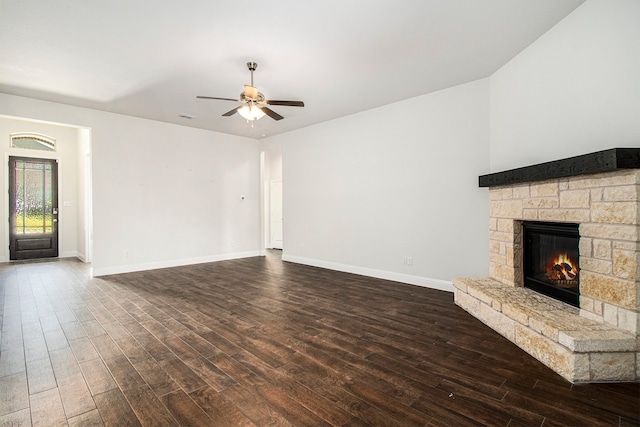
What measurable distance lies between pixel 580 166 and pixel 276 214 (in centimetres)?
790

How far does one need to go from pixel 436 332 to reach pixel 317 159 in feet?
14.1

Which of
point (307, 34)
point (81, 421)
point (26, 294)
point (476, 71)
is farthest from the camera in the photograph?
point (26, 294)

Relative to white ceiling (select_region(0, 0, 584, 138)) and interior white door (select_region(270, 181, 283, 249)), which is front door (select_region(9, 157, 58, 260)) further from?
interior white door (select_region(270, 181, 283, 249))

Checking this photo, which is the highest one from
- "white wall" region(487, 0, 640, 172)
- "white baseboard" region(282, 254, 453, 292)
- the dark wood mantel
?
"white wall" region(487, 0, 640, 172)

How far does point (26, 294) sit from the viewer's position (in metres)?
4.38

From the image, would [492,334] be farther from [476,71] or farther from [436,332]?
[476,71]

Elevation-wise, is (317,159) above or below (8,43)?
below

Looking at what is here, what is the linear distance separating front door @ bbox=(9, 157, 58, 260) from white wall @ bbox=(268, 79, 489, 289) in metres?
6.12

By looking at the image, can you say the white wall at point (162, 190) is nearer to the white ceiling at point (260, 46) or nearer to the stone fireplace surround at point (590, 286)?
the white ceiling at point (260, 46)

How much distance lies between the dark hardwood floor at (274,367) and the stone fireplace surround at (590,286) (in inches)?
6.1

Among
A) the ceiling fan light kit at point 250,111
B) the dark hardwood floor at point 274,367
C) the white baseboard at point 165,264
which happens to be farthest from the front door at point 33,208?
the ceiling fan light kit at point 250,111

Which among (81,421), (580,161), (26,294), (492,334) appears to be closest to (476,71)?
(580,161)

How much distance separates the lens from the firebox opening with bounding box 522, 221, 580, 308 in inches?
108

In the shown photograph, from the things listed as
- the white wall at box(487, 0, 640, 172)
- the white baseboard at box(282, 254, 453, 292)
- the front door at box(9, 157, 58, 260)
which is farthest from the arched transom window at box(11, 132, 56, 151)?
the white wall at box(487, 0, 640, 172)
